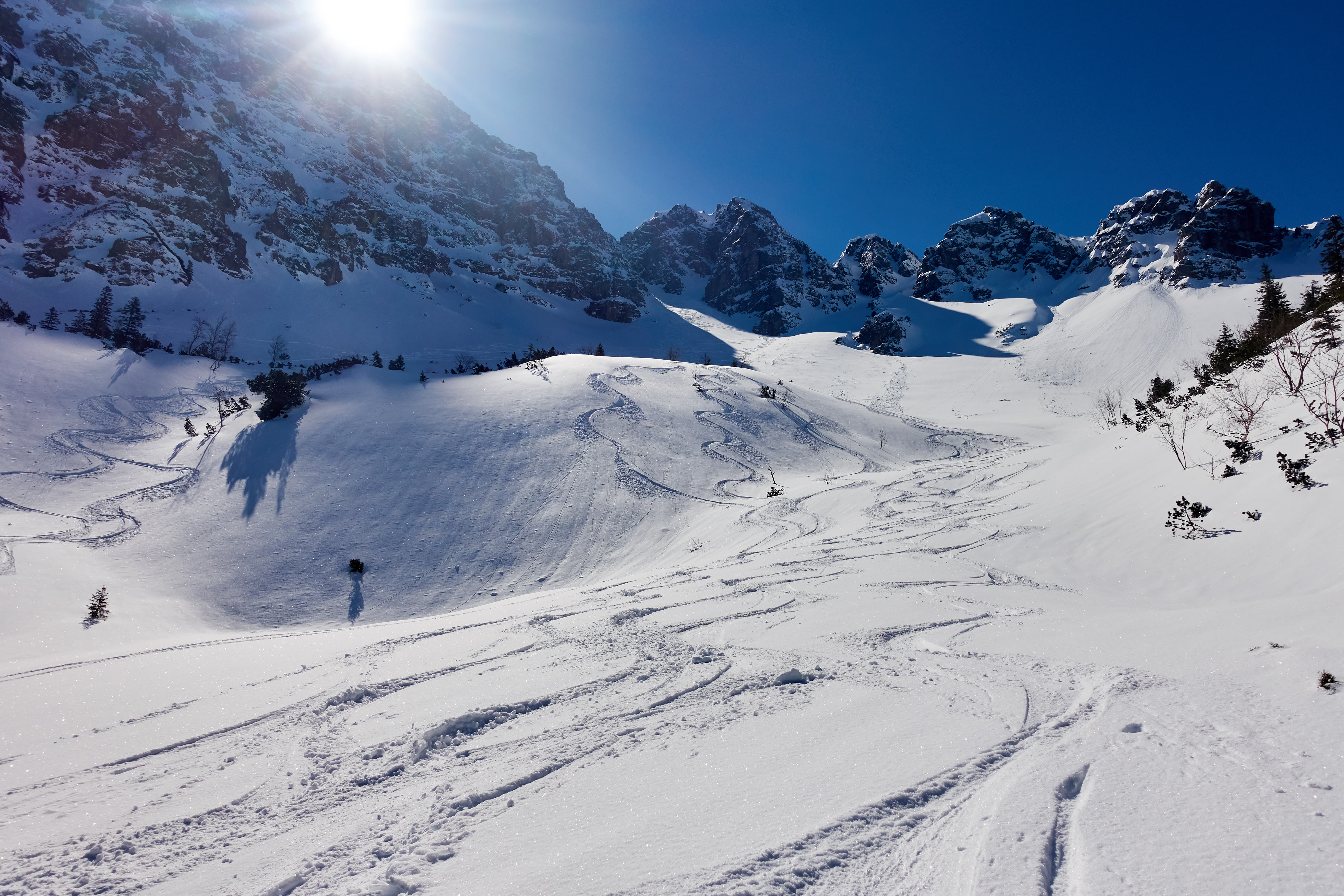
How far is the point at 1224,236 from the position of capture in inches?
2734

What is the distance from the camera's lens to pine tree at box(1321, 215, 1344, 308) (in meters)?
14.4

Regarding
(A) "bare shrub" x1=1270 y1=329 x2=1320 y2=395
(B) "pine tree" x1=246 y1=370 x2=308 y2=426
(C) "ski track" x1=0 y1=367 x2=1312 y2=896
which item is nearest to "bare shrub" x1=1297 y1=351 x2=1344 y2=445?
(A) "bare shrub" x1=1270 y1=329 x2=1320 y2=395

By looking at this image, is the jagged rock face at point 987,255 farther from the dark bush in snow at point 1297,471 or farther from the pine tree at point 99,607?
the pine tree at point 99,607

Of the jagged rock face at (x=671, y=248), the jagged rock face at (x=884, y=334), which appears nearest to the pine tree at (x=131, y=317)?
the jagged rock face at (x=884, y=334)

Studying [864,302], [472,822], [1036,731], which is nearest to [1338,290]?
[1036,731]

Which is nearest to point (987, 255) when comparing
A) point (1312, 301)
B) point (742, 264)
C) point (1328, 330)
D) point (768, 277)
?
point (768, 277)

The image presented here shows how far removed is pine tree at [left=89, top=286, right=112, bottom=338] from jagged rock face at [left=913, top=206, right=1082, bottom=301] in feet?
353

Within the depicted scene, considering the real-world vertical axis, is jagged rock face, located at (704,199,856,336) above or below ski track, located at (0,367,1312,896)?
above

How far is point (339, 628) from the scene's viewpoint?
831 centimetres

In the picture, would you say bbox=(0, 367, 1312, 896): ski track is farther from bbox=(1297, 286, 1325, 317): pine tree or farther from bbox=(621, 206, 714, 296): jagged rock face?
bbox=(621, 206, 714, 296): jagged rock face

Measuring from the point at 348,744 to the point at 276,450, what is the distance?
1325 cm

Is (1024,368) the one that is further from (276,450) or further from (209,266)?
(209,266)

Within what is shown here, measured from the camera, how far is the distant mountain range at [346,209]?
44.8 m

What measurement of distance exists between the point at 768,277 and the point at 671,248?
29084mm
